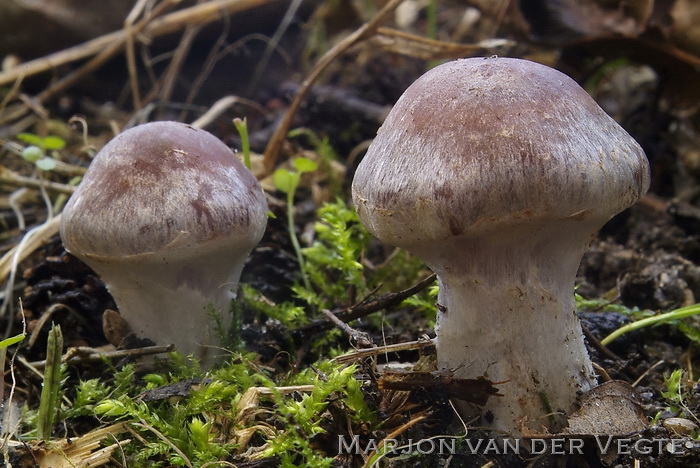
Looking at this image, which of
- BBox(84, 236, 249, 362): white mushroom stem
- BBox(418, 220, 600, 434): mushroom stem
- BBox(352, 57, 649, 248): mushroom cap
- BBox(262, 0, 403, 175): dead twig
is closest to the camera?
BBox(352, 57, 649, 248): mushroom cap

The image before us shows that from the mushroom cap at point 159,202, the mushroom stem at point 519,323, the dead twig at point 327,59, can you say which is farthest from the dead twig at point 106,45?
the mushroom stem at point 519,323

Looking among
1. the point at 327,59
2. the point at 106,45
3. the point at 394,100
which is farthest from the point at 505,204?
the point at 106,45

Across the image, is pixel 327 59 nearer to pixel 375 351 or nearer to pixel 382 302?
pixel 382 302

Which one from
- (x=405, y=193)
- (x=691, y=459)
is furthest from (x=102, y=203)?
(x=691, y=459)

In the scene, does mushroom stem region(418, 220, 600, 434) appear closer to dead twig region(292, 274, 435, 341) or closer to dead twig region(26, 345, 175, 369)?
dead twig region(292, 274, 435, 341)

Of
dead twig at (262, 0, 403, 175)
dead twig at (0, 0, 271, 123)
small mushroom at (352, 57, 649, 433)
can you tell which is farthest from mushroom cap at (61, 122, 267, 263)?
dead twig at (0, 0, 271, 123)

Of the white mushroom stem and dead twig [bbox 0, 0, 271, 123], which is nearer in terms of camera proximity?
Answer: the white mushroom stem

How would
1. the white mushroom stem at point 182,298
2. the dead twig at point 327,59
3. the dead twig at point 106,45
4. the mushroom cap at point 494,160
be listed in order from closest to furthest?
the mushroom cap at point 494,160
the white mushroom stem at point 182,298
the dead twig at point 327,59
the dead twig at point 106,45

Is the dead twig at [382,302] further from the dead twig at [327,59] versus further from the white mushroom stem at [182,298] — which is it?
the dead twig at [327,59]
